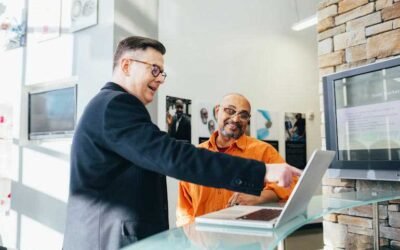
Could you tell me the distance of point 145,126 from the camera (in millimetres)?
1073

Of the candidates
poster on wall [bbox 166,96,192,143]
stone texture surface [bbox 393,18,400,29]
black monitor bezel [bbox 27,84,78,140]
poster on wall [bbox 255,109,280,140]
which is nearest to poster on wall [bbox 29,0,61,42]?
black monitor bezel [bbox 27,84,78,140]

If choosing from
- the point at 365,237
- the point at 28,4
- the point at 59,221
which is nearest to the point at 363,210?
the point at 365,237

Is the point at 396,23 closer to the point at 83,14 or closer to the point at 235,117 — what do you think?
the point at 235,117

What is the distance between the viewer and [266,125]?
4.76m

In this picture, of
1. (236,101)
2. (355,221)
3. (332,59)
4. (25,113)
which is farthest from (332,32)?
(25,113)

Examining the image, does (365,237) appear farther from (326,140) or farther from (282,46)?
(282,46)

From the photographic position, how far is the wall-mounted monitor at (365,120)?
2285mm

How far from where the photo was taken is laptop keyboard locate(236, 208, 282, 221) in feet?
3.64

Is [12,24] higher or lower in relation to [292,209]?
higher

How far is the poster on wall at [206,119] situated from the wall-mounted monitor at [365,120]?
5.24ft

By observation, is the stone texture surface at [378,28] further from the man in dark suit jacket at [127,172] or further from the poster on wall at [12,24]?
the poster on wall at [12,24]

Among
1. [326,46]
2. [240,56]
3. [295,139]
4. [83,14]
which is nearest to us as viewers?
[326,46]

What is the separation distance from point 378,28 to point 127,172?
6.63 feet

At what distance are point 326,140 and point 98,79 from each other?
193 centimetres
